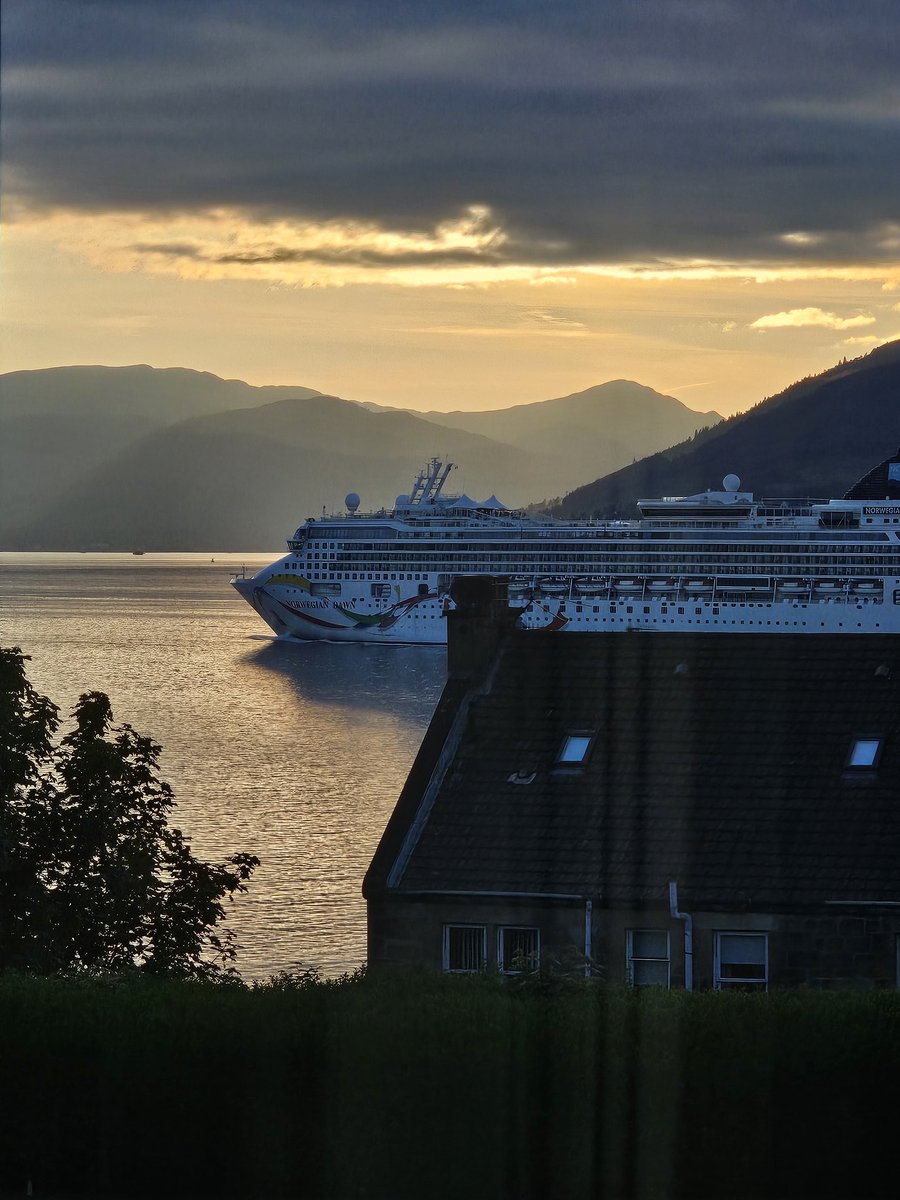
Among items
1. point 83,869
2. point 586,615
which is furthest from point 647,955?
point 586,615

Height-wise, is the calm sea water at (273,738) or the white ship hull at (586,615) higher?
the white ship hull at (586,615)

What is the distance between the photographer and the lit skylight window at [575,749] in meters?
17.0

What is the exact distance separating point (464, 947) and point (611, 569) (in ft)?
333

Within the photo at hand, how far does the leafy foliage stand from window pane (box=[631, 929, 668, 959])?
395 cm

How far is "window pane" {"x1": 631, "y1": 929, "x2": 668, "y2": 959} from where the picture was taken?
616 inches

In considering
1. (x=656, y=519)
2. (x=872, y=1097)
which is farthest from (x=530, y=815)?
(x=656, y=519)

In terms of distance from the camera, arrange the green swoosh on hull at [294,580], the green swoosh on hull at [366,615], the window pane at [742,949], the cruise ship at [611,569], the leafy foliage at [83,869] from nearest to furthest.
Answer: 1. the window pane at [742,949]
2. the leafy foliage at [83,869]
3. the cruise ship at [611,569]
4. the green swoosh on hull at [366,615]
5. the green swoosh on hull at [294,580]

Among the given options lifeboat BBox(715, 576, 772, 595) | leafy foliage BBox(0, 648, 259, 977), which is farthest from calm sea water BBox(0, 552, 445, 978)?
lifeboat BBox(715, 576, 772, 595)

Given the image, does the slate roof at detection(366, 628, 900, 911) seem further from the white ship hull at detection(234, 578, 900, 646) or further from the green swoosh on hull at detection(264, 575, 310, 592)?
the green swoosh on hull at detection(264, 575, 310, 592)

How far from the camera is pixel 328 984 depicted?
1164cm

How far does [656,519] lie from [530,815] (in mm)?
103189

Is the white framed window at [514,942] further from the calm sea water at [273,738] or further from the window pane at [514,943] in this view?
the calm sea water at [273,738]

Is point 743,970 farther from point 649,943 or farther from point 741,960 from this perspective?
point 649,943

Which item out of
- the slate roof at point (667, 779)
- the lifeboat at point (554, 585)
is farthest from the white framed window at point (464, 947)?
the lifeboat at point (554, 585)
